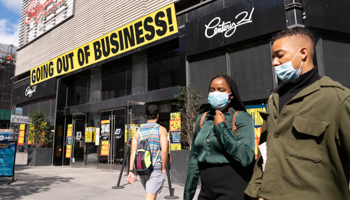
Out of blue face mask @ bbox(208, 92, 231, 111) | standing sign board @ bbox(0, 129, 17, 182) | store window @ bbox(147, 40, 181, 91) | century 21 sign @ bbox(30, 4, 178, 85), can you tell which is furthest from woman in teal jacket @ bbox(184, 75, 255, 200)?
standing sign board @ bbox(0, 129, 17, 182)

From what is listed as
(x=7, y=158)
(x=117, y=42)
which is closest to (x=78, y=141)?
(x=7, y=158)

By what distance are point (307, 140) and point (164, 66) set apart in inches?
394

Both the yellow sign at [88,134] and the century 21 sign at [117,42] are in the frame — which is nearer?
the century 21 sign at [117,42]

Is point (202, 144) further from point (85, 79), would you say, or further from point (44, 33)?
point (44, 33)

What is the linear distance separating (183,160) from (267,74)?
12.0ft

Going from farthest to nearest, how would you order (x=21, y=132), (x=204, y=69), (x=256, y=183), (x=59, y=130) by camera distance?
(x=21, y=132), (x=59, y=130), (x=204, y=69), (x=256, y=183)

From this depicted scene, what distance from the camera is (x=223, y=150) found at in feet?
6.76

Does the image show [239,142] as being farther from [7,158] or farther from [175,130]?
[7,158]

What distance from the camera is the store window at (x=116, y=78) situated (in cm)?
1273

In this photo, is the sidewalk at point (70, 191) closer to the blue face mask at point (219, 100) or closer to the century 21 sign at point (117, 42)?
the blue face mask at point (219, 100)

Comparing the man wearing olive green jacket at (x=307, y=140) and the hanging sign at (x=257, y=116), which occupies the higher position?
the hanging sign at (x=257, y=116)

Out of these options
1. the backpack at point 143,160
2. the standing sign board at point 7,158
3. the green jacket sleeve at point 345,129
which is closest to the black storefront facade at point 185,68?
the backpack at point 143,160

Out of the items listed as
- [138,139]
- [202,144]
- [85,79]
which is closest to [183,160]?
[138,139]

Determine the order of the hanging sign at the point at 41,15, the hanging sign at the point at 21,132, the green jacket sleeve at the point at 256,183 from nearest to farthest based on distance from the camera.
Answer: the green jacket sleeve at the point at 256,183, the hanging sign at the point at 41,15, the hanging sign at the point at 21,132
